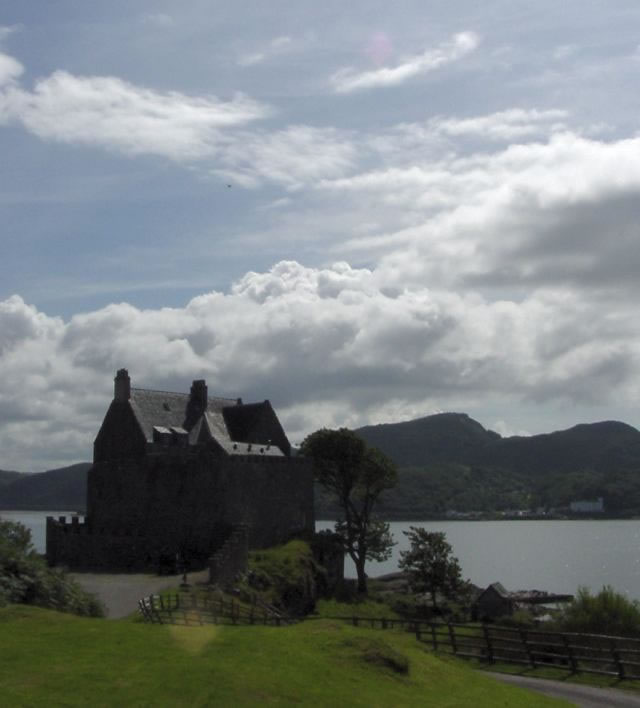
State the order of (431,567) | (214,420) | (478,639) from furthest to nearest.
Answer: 1. (431,567)
2. (214,420)
3. (478,639)

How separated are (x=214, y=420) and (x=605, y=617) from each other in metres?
31.0

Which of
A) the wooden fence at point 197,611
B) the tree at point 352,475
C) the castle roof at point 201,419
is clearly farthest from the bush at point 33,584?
the tree at point 352,475

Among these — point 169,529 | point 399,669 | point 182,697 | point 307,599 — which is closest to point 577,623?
point 307,599

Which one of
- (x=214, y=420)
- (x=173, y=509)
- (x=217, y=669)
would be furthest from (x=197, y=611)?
(x=214, y=420)

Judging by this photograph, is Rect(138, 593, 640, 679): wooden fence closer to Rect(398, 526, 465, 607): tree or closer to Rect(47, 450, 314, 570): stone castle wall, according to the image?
Rect(47, 450, 314, 570): stone castle wall

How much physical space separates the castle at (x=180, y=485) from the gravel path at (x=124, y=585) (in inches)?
140

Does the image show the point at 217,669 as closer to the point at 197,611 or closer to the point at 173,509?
the point at 197,611

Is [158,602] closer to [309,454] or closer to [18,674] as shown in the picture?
[18,674]

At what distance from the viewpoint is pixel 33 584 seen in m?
34.9

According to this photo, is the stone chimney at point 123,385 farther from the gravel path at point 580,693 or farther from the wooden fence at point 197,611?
the gravel path at point 580,693

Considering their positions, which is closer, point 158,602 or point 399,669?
point 399,669

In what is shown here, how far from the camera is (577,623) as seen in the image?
5541 cm

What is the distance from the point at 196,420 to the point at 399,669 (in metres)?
50.0

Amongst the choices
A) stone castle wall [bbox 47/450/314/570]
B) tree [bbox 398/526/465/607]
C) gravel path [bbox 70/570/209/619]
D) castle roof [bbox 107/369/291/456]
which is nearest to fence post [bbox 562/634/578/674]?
gravel path [bbox 70/570/209/619]
